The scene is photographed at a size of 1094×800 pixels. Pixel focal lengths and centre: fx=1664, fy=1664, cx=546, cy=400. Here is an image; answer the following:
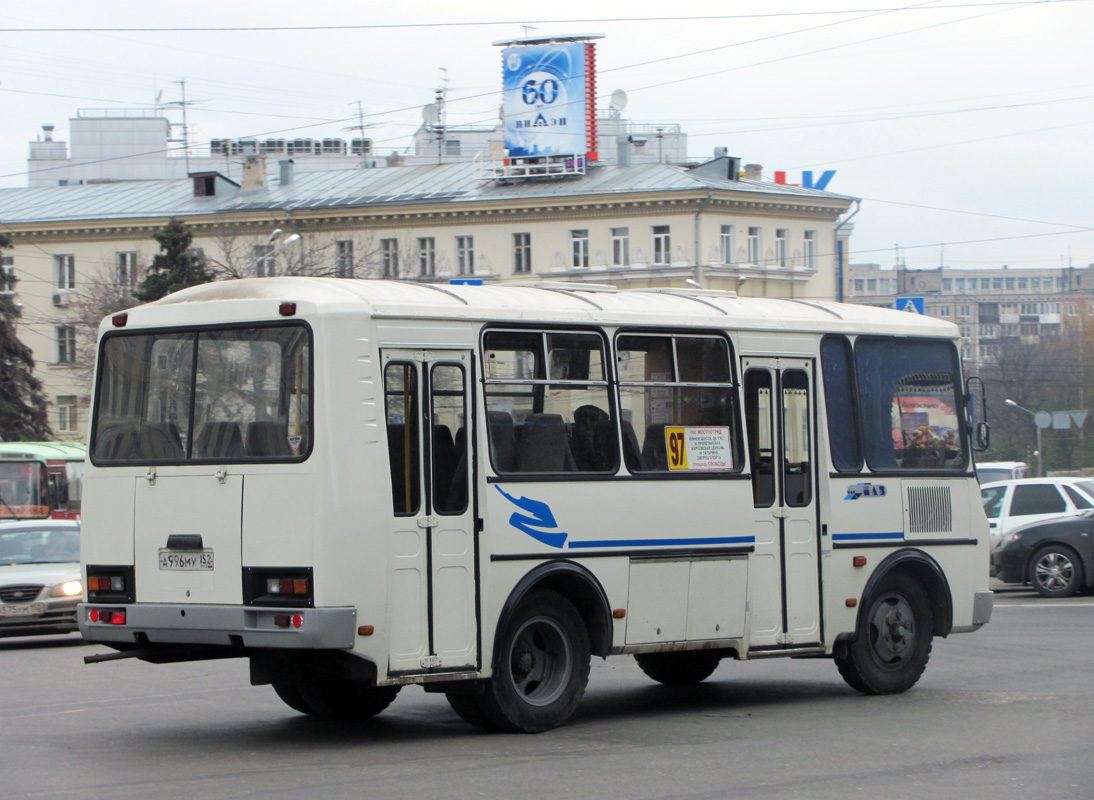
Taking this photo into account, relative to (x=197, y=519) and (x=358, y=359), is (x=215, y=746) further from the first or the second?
(x=358, y=359)

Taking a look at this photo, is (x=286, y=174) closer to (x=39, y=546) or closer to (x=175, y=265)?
(x=175, y=265)

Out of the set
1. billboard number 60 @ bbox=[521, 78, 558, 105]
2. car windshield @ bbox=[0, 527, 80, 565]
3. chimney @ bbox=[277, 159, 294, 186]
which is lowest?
car windshield @ bbox=[0, 527, 80, 565]

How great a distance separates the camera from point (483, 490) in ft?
33.0

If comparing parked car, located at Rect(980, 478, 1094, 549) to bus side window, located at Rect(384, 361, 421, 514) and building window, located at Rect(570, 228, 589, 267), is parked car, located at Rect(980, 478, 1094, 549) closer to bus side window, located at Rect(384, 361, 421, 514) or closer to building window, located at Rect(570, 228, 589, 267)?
bus side window, located at Rect(384, 361, 421, 514)

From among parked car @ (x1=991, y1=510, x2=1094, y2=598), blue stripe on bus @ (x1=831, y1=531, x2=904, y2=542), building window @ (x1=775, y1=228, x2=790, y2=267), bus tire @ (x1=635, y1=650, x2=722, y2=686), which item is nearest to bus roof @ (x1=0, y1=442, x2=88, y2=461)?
parked car @ (x1=991, y1=510, x2=1094, y2=598)

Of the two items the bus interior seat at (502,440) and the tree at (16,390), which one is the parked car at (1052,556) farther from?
the tree at (16,390)

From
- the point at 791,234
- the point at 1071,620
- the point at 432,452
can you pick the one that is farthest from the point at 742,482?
the point at 791,234

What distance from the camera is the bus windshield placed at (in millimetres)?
34281

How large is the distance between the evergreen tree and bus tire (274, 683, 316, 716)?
37.8 meters

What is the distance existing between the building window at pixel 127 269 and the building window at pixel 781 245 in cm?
2672

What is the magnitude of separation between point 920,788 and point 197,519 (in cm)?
435

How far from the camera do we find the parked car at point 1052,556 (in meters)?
22.3

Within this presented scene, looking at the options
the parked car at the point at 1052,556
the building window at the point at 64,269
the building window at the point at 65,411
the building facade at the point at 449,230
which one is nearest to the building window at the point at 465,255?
the building facade at the point at 449,230

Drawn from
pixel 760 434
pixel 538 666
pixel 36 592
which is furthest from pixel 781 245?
pixel 538 666
